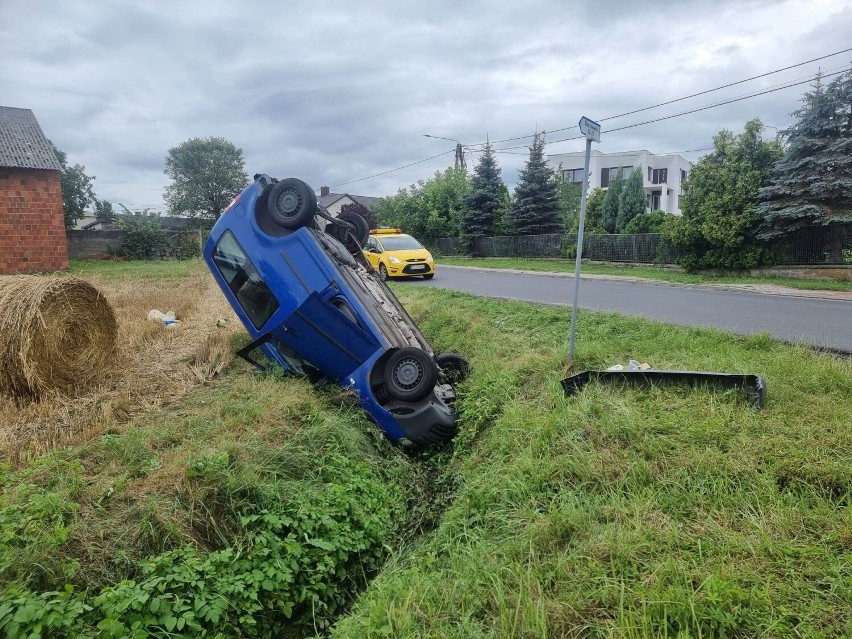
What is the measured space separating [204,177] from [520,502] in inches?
2070

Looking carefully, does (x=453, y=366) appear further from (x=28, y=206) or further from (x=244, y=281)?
(x=28, y=206)

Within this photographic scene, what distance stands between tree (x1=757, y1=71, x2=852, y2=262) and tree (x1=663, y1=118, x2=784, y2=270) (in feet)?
2.25

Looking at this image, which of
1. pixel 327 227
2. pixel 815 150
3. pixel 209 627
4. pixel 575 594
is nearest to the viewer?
pixel 575 594

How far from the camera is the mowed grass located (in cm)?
232

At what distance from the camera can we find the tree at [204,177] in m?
49.8

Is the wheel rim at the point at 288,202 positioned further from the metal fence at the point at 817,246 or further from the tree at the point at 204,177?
the tree at the point at 204,177

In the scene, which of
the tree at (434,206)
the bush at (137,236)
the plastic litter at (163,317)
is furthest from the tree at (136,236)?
the plastic litter at (163,317)

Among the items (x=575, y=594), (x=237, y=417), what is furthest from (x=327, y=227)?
(x=575, y=594)

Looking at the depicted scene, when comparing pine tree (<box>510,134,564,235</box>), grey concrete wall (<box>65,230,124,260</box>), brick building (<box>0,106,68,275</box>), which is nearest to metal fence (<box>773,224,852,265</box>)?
pine tree (<box>510,134,564,235</box>)

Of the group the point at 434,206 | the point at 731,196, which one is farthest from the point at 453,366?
the point at 434,206

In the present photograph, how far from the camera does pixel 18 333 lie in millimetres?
5273

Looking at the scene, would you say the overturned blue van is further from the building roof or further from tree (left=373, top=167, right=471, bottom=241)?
tree (left=373, top=167, right=471, bottom=241)

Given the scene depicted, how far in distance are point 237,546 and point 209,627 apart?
0.61 metres

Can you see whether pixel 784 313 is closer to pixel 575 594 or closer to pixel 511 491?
pixel 511 491
